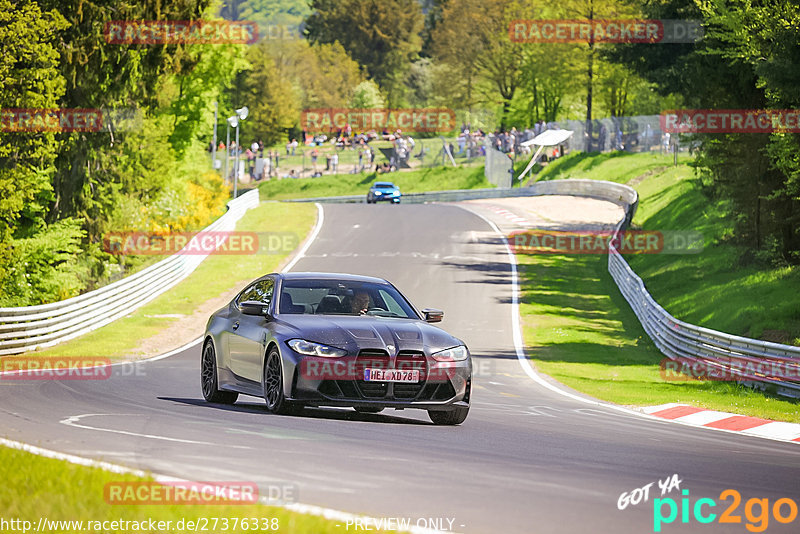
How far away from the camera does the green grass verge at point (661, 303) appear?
66.7 ft

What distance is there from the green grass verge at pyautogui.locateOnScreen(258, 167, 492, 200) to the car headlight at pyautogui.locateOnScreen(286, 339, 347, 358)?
73.9m

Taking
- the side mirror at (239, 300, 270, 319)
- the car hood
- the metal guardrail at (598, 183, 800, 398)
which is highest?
the side mirror at (239, 300, 270, 319)

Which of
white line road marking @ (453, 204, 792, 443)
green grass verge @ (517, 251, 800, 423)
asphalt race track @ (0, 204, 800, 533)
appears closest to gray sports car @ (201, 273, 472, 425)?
asphalt race track @ (0, 204, 800, 533)

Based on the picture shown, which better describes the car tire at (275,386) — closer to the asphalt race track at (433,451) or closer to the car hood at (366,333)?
the asphalt race track at (433,451)

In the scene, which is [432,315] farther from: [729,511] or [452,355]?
[729,511]

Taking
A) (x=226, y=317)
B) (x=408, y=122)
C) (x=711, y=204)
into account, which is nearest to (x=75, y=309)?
(x=226, y=317)

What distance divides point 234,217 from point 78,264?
1048 cm

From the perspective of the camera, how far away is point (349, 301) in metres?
13.2

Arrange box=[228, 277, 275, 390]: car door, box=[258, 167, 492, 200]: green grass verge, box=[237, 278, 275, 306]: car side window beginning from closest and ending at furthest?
box=[228, 277, 275, 390]: car door
box=[237, 278, 275, 306]: car side window
box=[258, 167, 492, 200]: green grass verge

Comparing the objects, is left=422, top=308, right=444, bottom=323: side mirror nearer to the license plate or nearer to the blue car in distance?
the license plate

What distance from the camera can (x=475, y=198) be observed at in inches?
3071

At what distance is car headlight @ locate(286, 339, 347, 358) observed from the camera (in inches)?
457

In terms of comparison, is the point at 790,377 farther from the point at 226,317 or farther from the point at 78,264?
the point at 78,264

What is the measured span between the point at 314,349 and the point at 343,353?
0.99 feet
